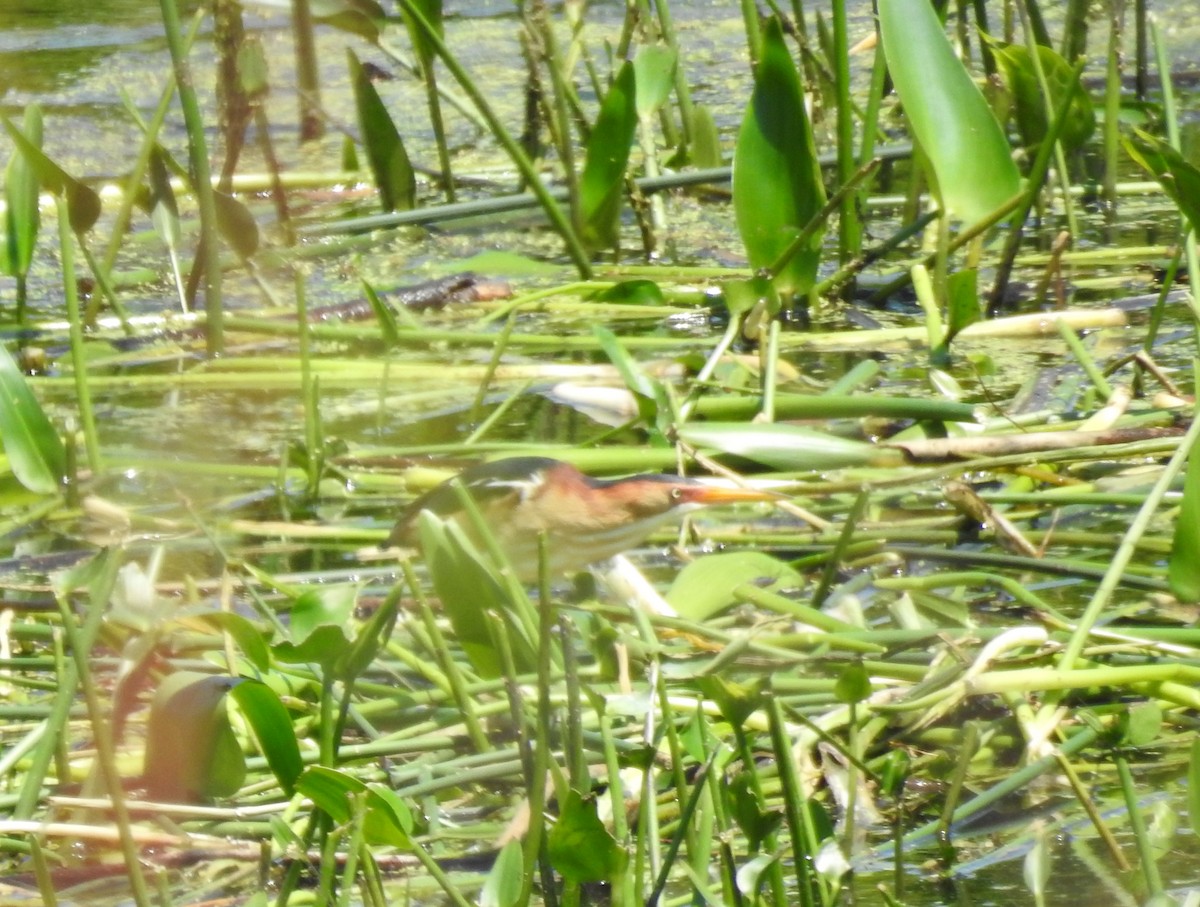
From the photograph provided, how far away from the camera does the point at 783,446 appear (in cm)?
215

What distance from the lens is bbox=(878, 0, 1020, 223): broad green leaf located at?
93.1 inches

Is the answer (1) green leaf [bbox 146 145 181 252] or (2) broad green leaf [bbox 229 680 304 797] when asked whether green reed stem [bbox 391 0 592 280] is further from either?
(2) broad green leaf [bbox 229 680 304 797]

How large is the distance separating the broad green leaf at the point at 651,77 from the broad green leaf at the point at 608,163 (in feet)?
0.74

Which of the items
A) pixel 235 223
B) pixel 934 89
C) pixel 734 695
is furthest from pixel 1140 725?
pixel 235 223

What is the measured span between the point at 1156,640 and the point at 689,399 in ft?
2.75

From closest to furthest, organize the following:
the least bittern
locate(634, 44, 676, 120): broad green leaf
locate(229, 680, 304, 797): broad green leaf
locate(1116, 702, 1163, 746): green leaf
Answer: locate(229, 680, 304, 797): broad green leaf, locate(1116, 702, 1163, 746): green leaf, the least bittern, locate(634, 44, 676, 120): broad green leaf

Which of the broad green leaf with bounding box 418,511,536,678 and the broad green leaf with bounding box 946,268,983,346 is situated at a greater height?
the broad green leaf with bounding box 418,511,536,678

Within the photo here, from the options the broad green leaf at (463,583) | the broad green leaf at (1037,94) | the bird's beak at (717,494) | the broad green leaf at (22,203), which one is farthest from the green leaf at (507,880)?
the broad green leaf at (1037,94)

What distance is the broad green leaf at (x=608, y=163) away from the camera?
289 cm

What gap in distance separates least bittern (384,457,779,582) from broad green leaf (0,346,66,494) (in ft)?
1.53

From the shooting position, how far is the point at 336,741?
1.25 m

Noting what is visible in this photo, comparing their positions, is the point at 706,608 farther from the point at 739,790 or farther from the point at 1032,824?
the point at 739,790

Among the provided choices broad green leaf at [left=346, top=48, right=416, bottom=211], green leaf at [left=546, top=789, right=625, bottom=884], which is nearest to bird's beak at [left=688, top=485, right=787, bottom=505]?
green leaf at [left=546, top=789, right=625, bottom=884]

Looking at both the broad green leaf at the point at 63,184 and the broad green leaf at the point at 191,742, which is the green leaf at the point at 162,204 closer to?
the broad green leaf at the point at 63,184
